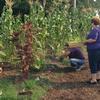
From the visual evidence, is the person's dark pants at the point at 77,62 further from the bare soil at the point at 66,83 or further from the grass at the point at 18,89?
the grass at the point at 18,89

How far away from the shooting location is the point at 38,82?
32.1 ft

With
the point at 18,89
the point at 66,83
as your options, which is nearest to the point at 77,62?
the point at 66,83

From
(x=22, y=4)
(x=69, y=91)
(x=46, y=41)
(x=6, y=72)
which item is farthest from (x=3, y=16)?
(x=22, y=4)

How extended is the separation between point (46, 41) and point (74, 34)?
4.76m

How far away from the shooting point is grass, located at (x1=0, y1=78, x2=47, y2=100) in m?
8.21

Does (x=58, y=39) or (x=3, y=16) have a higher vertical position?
(x=3, y=16)

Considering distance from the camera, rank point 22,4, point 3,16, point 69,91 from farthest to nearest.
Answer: point 22,4 → point 3,16 → point 69,91

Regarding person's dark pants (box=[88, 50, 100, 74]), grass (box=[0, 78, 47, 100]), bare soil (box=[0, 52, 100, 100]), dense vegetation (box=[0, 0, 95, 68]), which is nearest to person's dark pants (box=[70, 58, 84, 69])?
bare soil (box=[0, 52, 100, 100])

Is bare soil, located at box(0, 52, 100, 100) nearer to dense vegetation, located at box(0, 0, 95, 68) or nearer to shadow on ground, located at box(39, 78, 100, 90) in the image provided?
shadow on ground, located at box(39, 78, 100, 90)

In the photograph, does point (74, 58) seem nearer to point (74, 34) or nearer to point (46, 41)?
point (46, 41)

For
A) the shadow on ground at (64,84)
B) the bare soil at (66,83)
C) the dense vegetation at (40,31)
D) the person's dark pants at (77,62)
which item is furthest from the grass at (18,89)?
the person's dark pants at (77,62)

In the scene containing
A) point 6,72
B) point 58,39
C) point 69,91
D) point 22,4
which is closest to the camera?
point 69,91

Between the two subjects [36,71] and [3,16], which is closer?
[36,71]

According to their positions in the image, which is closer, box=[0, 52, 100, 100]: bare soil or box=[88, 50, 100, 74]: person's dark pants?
box=[0, 52, 100, 100]: bare soil
